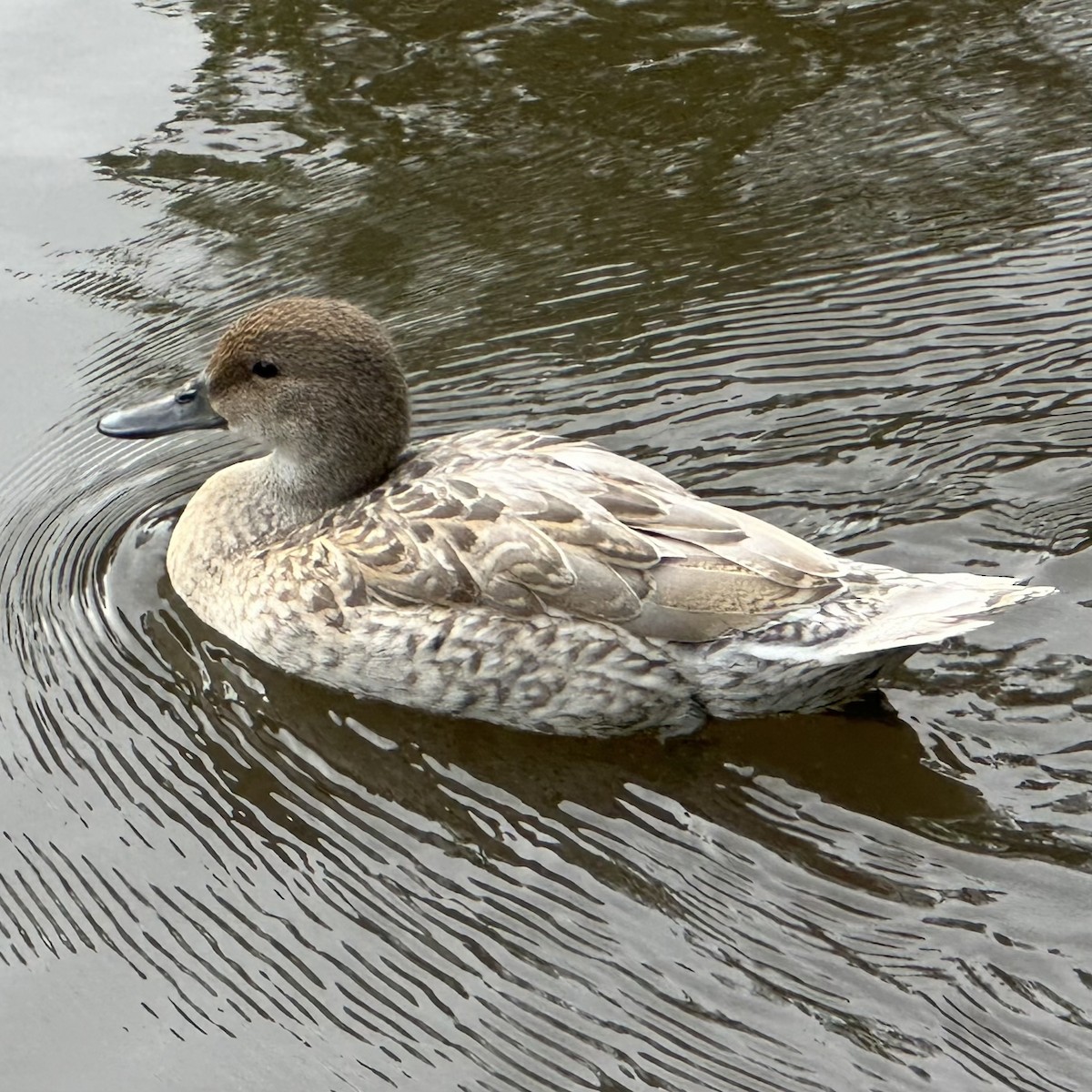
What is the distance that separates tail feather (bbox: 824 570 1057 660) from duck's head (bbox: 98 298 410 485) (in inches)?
69.6

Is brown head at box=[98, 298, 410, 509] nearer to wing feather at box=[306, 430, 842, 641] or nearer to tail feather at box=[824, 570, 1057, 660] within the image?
wing feather at box=[306, 430, 842, 641]

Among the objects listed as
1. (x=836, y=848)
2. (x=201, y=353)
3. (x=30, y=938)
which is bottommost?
(x=836, y=848)

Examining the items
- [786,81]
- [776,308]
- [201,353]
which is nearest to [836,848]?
[776,308]

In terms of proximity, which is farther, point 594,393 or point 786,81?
point 786,81

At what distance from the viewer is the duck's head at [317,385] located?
590cm

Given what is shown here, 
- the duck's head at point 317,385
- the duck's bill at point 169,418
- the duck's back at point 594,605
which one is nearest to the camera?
the duck's back at point 594,605

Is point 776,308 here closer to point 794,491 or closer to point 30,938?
point 794,491

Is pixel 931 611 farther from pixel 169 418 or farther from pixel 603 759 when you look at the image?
pixel 169 418

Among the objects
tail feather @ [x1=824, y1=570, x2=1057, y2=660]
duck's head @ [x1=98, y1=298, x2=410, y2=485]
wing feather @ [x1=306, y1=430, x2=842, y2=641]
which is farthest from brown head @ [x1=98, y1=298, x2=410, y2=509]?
tail feather @ [x1=824, y1=570, x2=1057, y2=660]

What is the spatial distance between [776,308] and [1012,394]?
1.06m

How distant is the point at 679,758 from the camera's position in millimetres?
5340

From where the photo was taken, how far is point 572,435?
661 centimetres

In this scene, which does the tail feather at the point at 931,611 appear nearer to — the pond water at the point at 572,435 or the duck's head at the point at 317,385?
the pond water at the point at 572,435

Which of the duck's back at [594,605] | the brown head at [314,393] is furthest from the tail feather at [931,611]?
the brown head at [314,393]
